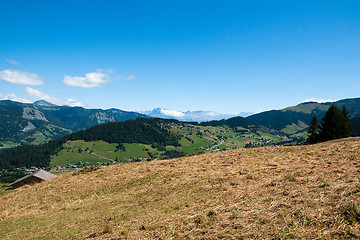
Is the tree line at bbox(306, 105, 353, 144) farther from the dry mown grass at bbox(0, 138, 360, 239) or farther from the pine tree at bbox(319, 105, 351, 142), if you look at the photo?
the dry mown grass at bbox(0, 138, 360, 239)

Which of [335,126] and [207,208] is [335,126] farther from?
[207,208]

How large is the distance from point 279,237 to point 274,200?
3.87 metres

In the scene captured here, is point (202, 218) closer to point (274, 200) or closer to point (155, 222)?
→ point (155, 222)

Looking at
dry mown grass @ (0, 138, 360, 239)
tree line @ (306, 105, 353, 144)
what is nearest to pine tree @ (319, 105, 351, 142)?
tree line @ (306, 105, 353, 144)

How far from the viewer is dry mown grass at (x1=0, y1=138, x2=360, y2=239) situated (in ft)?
25.4

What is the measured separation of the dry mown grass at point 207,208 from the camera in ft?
25.4

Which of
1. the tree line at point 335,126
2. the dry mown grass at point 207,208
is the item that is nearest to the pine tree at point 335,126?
the tree line at point 335,126

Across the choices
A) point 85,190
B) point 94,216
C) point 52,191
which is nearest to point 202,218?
point 94,216

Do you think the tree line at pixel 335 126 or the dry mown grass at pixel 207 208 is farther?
the tree line at pixel 335 126

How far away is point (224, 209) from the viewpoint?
34.8 ft

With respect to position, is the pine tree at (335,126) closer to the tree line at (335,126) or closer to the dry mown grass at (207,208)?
the tree line at (335,126)

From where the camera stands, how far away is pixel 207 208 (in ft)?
37.4

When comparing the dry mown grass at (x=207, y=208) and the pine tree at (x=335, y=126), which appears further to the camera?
the pine tree at (x=335, y=126)

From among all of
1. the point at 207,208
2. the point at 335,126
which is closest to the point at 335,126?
the point at 335,126
